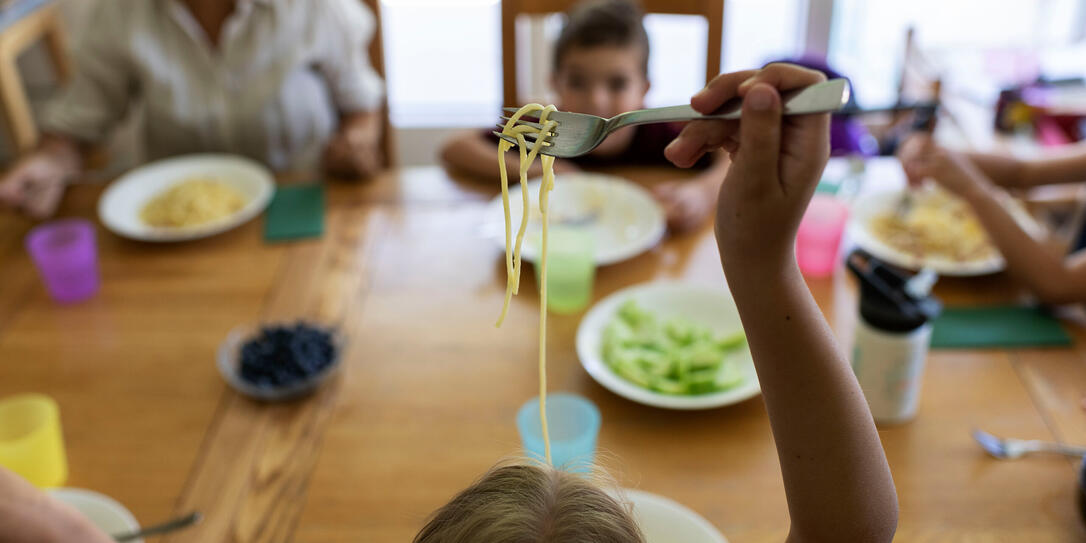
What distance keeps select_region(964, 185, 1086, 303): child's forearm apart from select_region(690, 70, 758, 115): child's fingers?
37.3 inches

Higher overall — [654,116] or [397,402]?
[654,116]

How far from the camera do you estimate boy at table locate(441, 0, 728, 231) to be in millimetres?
1930

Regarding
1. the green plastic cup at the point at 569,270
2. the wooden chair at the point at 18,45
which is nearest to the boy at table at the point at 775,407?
the green plastic cup at the point at 569,270

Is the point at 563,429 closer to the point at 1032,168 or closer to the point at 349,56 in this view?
the point at 1032,168

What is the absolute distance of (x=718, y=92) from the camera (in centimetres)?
66

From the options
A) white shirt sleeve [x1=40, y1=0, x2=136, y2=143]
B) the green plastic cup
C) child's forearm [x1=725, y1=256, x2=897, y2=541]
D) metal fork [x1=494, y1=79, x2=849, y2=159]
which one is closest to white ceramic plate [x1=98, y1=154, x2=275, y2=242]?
white shirt sleeve [x1=40, y1=0, x2=136, y2=143]

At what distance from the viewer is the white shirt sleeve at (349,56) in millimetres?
2139

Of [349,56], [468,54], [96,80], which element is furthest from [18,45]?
[468,54]

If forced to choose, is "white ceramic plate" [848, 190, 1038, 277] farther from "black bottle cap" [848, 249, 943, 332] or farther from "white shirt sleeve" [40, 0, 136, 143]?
"white shirt sleeve" [40, 0, 136, 143]

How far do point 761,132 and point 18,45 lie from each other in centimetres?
338

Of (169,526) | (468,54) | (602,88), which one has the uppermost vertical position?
(602,88)

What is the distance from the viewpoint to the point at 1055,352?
1303 mm

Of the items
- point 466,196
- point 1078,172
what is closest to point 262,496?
point 466,196

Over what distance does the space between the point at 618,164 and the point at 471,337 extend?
777 mm
